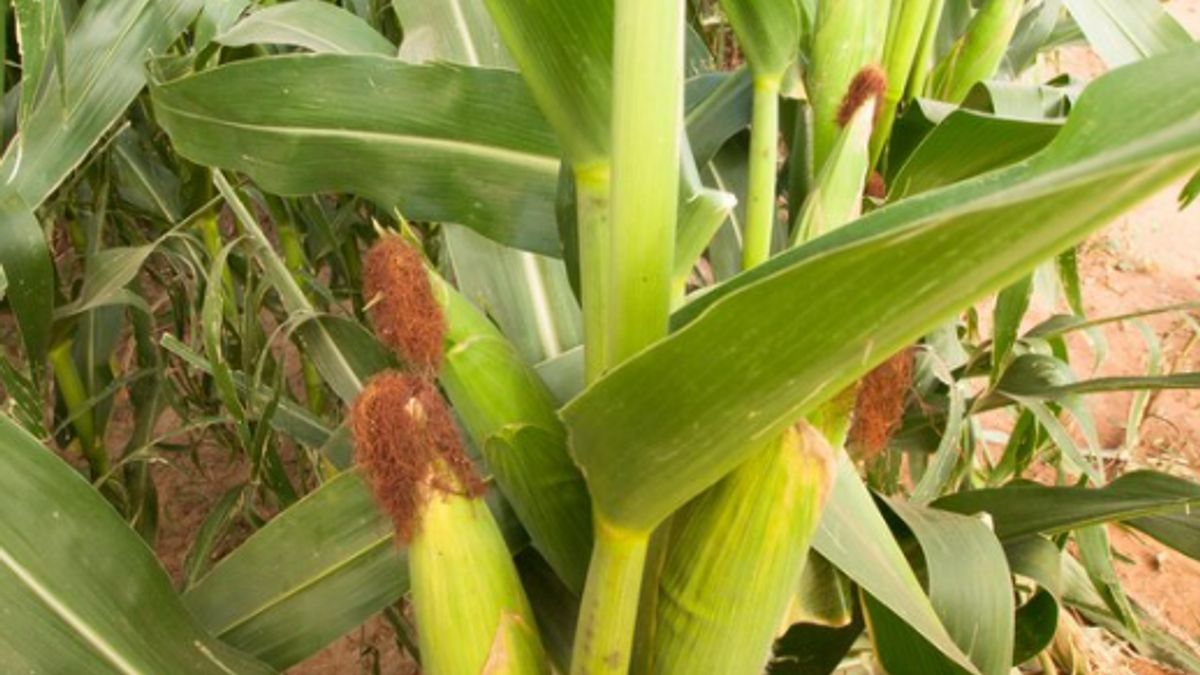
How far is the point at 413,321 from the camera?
44 cm

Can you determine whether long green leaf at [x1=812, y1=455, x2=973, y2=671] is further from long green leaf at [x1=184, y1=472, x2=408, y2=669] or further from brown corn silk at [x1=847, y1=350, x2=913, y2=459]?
long green leaf at [x1=184, y1=472, x2=408, y2=669]

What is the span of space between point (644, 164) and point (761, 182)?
21 centimetres

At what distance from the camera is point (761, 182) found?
1.83 feet

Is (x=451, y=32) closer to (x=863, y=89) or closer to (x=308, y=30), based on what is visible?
(x=308, y=30)

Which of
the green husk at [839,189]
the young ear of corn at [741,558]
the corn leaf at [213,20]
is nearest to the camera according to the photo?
the young ear of corn at [741,558]

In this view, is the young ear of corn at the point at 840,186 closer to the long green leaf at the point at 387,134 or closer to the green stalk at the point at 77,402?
the long green leaf at the point at 387,134

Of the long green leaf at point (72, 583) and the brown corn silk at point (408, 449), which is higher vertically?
the brown corn silk at point (408, 449)

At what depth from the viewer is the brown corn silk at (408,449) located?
42 cm

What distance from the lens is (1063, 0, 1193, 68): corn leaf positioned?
0.79 meters

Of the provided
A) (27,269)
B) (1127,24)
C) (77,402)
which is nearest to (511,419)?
(27,269)

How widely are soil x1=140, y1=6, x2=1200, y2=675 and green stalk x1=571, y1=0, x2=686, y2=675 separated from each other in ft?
3.26

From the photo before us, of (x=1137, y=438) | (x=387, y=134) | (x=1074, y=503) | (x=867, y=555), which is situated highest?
(x=387, y=134)

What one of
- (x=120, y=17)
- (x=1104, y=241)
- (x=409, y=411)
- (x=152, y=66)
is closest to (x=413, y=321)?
(x=409, y=411)

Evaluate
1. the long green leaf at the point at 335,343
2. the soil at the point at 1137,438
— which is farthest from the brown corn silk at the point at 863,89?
the soil at the point at 1137,438
